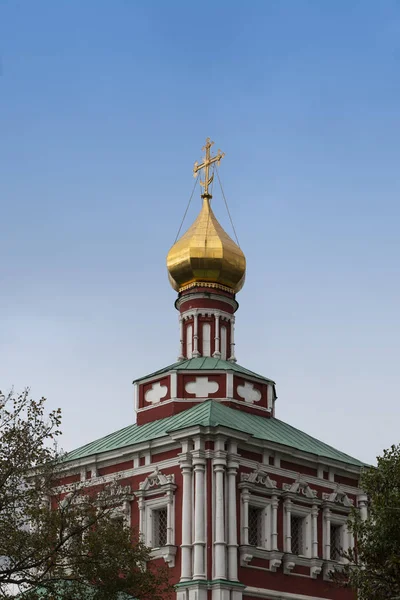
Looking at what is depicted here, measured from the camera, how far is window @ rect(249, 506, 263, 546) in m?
26.2

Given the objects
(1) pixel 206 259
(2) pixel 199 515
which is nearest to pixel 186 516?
(2) pixel 199 515

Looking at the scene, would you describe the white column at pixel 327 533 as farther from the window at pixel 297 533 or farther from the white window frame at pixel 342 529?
the window at pixel 297 533

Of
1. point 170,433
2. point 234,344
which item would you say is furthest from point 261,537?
point 234,344

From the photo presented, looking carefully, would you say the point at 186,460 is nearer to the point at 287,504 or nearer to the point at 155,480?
the point at 155,480

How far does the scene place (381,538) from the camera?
18641 millimetres

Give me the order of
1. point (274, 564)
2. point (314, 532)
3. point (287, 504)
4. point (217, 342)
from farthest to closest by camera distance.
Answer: point (217, 342) < point (314, 532) < point (287, 504) < point (274, 564)

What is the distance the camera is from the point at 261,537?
26266 millimetres

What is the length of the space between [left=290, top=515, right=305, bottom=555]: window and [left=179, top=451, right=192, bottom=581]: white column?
3388 mm

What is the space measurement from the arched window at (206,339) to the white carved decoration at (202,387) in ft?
8.44

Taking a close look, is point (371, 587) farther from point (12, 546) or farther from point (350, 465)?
point (350, 465)

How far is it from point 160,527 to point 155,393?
4297 mm

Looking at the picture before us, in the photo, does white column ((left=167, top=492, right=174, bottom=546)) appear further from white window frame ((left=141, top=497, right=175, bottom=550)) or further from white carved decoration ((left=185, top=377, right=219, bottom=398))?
white carved decoration ((left=185, top=377, right=219, bottom=398))

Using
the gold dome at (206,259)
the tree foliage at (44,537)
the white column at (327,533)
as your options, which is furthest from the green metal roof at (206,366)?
the tree foliage at (44,537)

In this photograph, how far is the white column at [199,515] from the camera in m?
24.4
